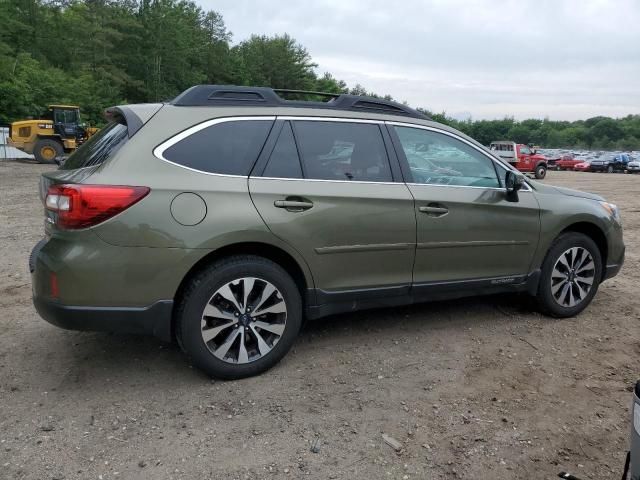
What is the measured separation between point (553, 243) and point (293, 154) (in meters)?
2.40

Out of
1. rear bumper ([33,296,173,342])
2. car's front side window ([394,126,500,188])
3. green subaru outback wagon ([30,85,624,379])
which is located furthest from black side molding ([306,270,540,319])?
rear bumper ([33,296,173,342])

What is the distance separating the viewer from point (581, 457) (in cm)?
278

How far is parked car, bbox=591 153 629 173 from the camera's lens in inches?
1626

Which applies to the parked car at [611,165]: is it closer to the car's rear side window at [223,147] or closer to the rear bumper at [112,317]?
the car's rear side window at [223,147]

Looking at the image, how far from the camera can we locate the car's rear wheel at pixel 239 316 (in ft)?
10.7

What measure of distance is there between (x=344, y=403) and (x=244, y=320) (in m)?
0.78

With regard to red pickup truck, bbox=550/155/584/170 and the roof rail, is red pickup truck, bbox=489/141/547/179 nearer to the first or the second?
red pickup truck, bbox=550/155/584/170

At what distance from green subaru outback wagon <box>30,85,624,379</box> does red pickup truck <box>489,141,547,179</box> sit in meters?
26.1

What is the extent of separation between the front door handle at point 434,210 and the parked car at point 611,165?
42.8m

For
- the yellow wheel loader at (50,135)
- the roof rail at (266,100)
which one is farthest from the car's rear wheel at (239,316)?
the yellow wheel loader at (50,135)

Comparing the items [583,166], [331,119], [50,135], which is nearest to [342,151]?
[331,119]

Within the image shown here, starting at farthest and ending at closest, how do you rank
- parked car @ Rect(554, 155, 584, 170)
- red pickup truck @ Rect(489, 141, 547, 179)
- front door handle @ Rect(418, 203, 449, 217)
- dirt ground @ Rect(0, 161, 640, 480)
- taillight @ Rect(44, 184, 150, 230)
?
parked car @ Rect(554, 155, 584, 170) < red pickup truck @ Rect(489, 141, 547, 179) < front door handle @ Rect(418, 203, 449, 217) < taillight @ Rect(44, 184, 150, 230) < dirt ground @ Rect(0, 161, 640, 480)

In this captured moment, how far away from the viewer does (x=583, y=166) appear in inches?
1658

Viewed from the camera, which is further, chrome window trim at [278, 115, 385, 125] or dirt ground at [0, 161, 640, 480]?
chrome window trim at [278, 115, 385, 125]
